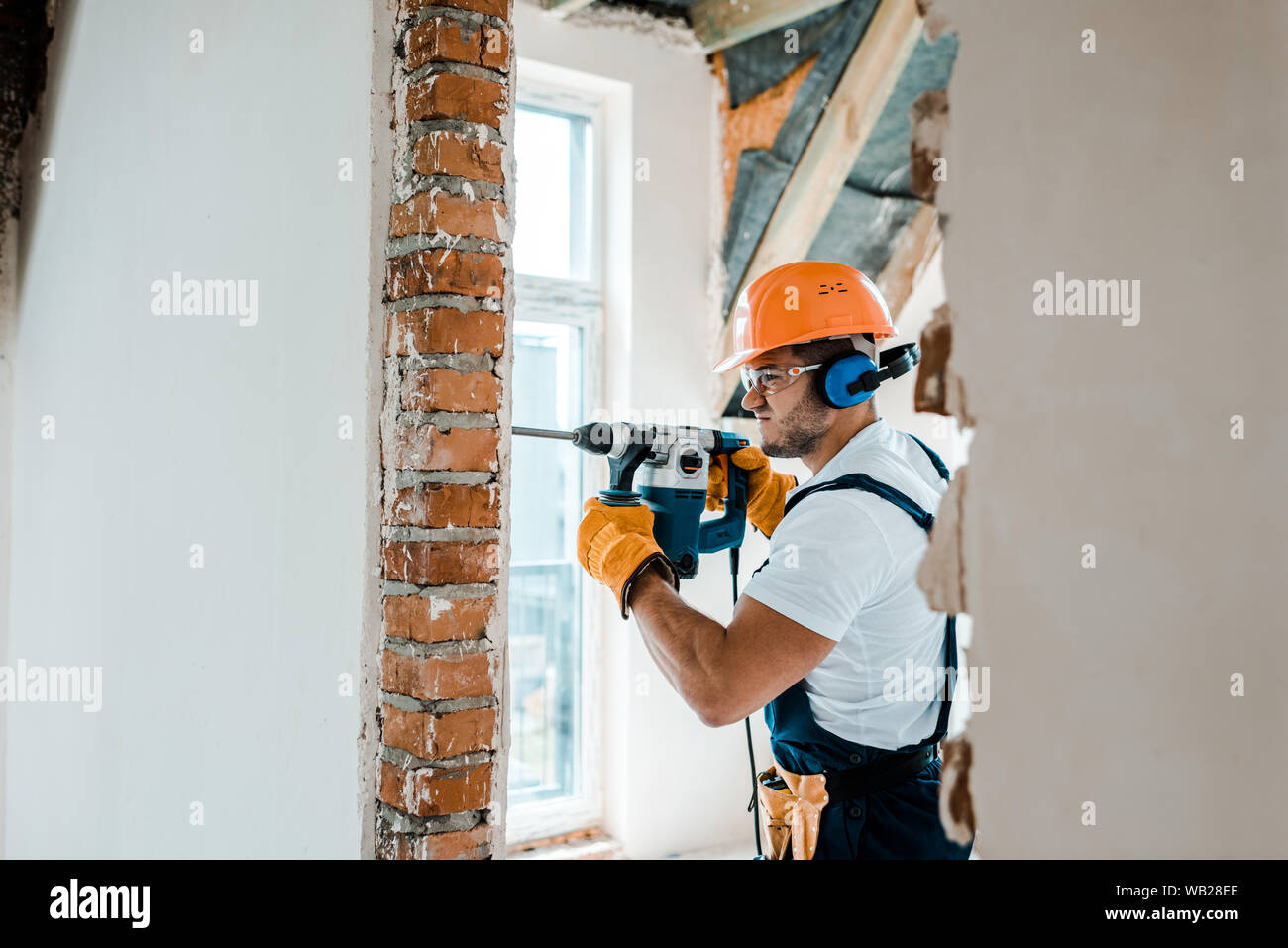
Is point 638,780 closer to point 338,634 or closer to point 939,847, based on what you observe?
point 939,847

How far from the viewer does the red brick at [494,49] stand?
1278 mm

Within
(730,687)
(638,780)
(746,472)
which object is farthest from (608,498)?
(638,780)

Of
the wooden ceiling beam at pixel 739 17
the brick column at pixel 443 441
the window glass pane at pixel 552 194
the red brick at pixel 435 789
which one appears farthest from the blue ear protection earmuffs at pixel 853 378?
the window glass pane at pixel 552 194

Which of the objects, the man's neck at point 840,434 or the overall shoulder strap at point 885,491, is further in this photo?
the man's neck at point 840,434

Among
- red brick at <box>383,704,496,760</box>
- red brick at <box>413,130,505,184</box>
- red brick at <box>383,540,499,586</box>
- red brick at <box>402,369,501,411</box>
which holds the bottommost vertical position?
red brick at <box>383,704,496,760</box>

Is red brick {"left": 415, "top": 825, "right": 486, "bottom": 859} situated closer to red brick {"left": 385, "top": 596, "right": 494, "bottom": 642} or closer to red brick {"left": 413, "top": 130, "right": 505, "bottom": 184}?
red brick {"left": 385, "top": 596, "right": 494, "bottom": 642}

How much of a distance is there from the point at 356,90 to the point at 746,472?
105cm

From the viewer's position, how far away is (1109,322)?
59 cm

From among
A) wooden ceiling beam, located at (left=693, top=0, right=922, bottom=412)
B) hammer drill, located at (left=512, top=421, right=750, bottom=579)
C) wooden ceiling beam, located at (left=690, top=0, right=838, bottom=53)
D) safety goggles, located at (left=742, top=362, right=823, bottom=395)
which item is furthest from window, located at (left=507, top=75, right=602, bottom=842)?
safety goggles, located at (left=742, top=362, right=823, bottom=395)

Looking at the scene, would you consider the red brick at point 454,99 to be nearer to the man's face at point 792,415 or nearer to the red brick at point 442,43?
the red brick at point 442,43

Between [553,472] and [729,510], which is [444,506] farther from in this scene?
[553,472]

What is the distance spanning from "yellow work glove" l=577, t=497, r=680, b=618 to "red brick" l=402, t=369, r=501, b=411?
40cm

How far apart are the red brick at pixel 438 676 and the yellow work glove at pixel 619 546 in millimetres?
302

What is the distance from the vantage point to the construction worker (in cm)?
130
